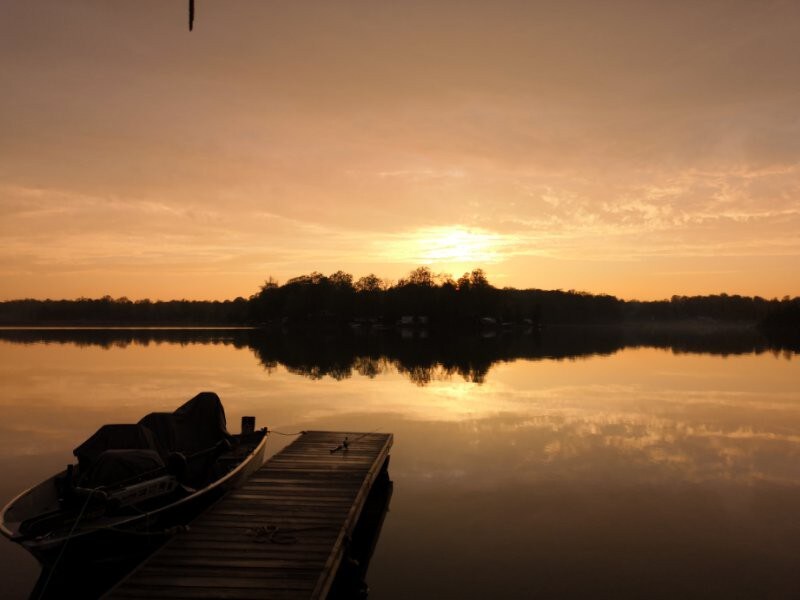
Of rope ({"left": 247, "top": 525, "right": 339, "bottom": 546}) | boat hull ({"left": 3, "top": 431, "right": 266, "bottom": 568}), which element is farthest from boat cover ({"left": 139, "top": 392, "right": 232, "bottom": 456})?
rope ({"left": 247, "top": 525, "right": 339, "bottom": 546})

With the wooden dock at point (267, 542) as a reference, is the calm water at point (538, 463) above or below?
below

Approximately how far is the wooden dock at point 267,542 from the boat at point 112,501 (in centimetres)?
57

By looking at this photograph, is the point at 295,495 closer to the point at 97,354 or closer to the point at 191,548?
the point at 191,548

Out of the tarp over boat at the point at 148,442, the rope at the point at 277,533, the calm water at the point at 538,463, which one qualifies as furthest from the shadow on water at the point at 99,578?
the tarp over boat at the point at 148,442

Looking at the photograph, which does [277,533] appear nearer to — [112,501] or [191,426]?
[112,501]

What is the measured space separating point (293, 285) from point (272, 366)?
5843 inches

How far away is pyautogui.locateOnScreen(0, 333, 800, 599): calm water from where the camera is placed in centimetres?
1098

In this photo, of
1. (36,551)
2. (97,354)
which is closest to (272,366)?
(97,354)

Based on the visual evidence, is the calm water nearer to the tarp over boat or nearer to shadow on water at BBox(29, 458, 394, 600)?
shadow on water at BBox(29, 458, 394, 600)

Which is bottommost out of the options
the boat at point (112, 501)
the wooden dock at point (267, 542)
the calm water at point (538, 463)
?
the calm water at point (538, 463)

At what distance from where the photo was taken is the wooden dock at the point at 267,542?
850 cm

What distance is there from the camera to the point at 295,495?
12898 mm

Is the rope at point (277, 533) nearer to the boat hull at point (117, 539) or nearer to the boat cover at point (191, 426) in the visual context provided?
the boat hull at point (117, 539)

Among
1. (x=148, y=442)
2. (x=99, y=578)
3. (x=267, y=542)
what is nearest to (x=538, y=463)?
(x=267, y=542)
